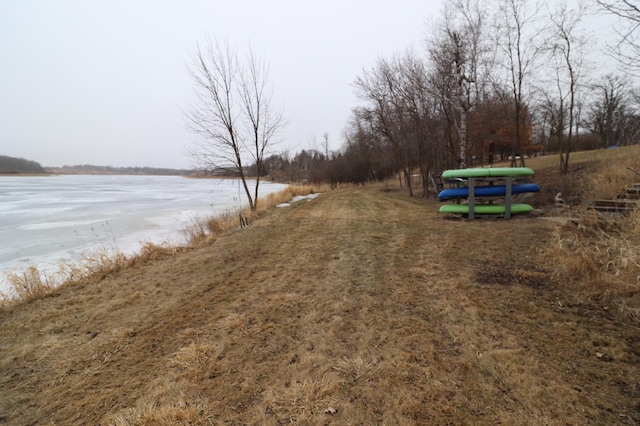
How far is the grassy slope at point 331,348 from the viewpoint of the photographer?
190 cm

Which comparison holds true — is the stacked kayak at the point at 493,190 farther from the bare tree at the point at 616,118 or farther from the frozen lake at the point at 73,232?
the bare tree at the point at 616,118

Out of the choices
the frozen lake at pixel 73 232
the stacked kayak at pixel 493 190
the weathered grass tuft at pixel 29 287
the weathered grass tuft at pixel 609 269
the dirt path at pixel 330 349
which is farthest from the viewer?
the stacked kayak at pixel 493 190

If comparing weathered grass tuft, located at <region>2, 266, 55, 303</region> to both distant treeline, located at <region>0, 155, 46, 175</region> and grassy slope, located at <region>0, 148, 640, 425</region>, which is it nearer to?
grassy slope, located at <region>0, 148, 640, 425</region>

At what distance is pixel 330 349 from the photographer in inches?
99.2

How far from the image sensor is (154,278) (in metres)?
4.76

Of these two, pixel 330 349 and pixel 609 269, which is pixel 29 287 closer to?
pixel 330 349

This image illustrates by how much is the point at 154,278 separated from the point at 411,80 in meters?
14.3

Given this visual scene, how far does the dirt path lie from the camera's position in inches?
74.5

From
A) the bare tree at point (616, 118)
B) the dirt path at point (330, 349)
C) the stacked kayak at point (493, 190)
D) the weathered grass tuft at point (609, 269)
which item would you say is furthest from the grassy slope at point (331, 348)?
the bare tree at point (616, 118)

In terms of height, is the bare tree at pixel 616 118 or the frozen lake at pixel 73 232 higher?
the bare tree at pixel 616 118

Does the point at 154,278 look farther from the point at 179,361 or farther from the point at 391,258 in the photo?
the point at 391,258

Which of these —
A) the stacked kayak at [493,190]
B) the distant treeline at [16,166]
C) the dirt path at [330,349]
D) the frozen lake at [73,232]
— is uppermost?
the distant treeline at [16,166]

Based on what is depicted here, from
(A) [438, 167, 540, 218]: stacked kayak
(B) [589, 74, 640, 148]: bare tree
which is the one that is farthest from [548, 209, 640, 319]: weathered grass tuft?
(B) [589, 74, 640, 148]: bare tree

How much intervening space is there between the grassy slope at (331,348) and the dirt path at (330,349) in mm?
13
